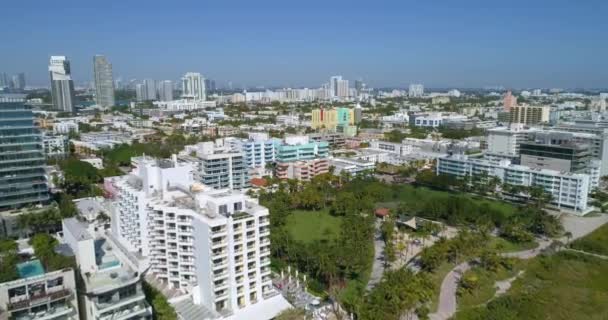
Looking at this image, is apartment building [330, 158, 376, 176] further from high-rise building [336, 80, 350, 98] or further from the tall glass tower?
high-rise building [336, 80, 350, 98]

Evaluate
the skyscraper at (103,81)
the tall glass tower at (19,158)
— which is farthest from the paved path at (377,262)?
the skyscraper at (103,81)

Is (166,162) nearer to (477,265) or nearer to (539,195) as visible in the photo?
(477,265)

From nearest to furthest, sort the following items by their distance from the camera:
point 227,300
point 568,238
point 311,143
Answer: point 227,300 < point 568,238 < point 311,143

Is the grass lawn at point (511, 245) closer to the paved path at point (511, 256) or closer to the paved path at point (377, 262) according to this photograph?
the paved path at point (511, 256)

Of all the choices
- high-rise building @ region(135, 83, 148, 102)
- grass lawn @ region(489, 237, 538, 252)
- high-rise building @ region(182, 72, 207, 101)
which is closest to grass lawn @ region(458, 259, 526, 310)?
grass lawn @ region(489, 237, 538, 252)

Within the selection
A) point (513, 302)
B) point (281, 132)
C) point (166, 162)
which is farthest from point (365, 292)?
point (281, 132)

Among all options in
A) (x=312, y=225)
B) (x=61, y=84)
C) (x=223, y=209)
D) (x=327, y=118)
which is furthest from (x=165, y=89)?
(x=223, y=209)

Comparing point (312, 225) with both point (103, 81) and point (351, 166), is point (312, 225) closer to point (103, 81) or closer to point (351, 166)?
point (351, 166)
